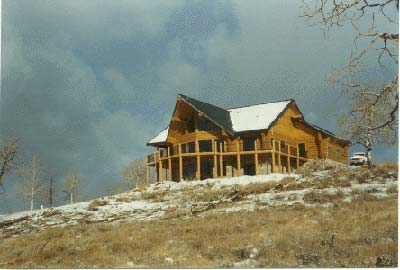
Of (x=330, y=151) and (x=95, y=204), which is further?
(x=330, y=151)

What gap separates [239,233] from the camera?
14195 millimetres

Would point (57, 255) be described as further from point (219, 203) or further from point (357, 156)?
point (357, 156)

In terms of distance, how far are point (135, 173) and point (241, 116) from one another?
69.5ft

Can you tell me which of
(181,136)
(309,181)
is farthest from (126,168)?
(309,181)

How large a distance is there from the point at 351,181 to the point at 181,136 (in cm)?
1838

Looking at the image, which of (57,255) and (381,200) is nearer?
(57,255)

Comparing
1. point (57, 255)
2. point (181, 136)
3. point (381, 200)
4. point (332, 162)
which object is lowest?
point (57, 255)

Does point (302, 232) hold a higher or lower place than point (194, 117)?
lower

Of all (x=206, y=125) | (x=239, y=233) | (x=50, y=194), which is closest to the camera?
(x=239, y=233)

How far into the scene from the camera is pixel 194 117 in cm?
3962

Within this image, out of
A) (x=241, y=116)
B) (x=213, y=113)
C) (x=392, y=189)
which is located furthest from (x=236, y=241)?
(x=241, y=116)

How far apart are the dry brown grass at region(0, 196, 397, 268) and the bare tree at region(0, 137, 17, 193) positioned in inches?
469

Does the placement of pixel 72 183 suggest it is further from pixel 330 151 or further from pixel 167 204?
pixel 167 204

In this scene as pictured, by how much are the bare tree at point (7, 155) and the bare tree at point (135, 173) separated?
27682 millimetres
